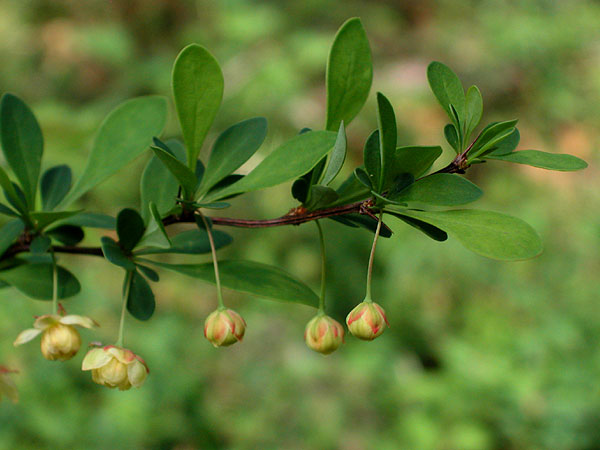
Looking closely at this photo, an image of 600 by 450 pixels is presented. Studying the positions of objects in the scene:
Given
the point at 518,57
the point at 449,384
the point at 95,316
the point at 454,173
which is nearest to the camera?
the point at 454,173

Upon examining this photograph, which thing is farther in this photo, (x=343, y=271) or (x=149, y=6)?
(x=149, y=6)

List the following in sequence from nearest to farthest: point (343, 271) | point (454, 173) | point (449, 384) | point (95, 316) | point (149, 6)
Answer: point (454, 173) < point (449, 384) < point (95, 316) < point (343, 271) < point (149, 6)

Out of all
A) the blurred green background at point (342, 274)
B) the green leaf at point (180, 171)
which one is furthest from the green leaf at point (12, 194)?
the blurred green background at point (342, 274)

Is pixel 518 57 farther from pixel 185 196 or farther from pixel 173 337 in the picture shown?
pixel 185 196

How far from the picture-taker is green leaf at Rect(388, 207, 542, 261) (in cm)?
31

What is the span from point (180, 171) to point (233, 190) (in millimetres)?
43

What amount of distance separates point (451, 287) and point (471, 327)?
12.1 inches

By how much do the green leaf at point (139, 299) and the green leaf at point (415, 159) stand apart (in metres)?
0.18

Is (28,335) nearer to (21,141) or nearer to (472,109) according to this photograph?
(21,141)

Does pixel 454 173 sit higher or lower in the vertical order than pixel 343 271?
higher

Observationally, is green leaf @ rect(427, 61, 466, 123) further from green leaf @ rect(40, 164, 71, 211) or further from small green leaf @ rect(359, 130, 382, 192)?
green leaf @ rect(40, 164, 71, 211)

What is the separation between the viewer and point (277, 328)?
2.02m

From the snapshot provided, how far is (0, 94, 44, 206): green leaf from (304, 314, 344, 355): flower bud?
0.21m

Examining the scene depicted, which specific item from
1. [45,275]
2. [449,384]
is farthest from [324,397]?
[45,275]
